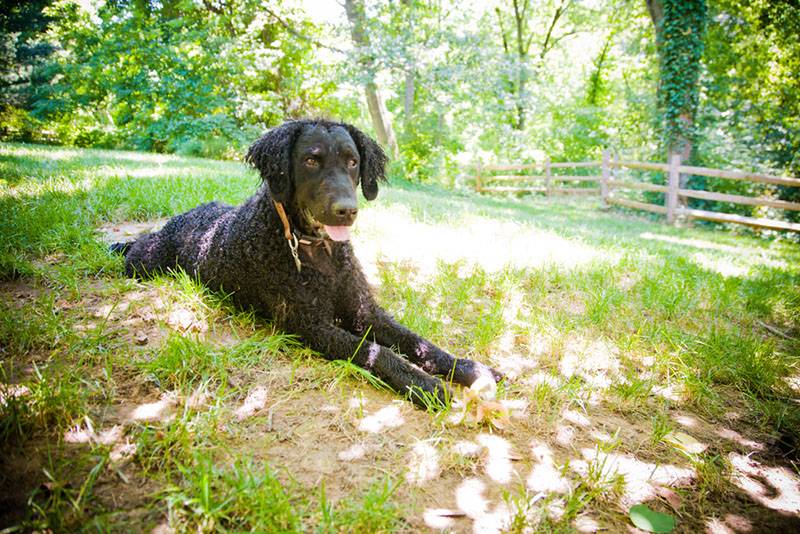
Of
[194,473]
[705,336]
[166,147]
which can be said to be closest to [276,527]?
[194,473]

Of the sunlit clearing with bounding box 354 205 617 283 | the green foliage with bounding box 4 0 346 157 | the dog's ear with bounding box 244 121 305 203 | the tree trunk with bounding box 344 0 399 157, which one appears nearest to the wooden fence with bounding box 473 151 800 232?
the tree trunk with bounding box 344 0 399 157

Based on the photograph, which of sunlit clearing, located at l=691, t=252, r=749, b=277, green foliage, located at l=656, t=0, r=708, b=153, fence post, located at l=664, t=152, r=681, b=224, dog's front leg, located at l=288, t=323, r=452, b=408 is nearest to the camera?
dog's front leg, located at l=288, t=323, r=452, b=408

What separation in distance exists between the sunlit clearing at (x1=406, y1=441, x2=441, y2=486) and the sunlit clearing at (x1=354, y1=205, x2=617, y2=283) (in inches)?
81.7

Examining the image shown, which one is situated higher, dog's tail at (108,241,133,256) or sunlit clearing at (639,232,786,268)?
dog's tail at (108,241,133,256)

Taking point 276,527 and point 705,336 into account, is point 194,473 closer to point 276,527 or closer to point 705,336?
point 276,527

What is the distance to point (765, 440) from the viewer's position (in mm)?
2217

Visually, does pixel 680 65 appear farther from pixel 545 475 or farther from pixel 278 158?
pixel 545 475

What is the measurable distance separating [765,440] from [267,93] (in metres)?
14.7

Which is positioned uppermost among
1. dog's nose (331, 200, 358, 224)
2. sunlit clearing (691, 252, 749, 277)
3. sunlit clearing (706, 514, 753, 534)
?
dog's nose (331, 200, 358, 224)

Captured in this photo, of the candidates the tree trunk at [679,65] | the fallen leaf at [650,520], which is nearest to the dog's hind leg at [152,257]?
the fallen leaf at [650,520]

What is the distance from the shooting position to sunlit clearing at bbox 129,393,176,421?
176 centimetres

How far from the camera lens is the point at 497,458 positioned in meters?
1.88

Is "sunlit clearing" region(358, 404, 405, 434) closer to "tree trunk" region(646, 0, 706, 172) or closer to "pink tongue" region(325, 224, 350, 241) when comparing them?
"pink tongue" region(325, 224, 350, 241)

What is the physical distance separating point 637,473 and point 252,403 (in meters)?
1.85
